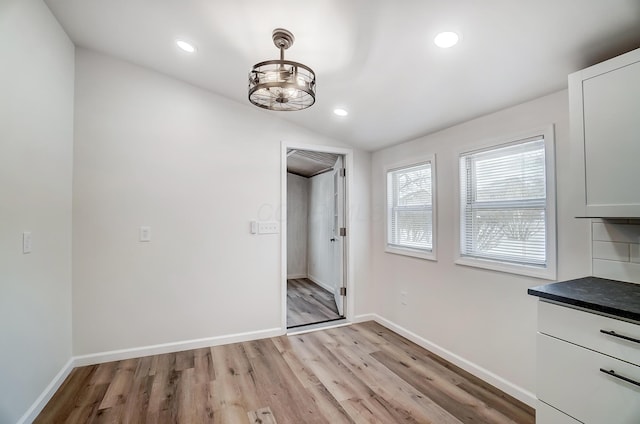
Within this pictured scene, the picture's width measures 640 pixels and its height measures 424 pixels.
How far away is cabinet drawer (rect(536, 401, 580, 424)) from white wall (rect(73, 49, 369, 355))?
7.72 feet

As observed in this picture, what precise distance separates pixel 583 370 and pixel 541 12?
1.65m

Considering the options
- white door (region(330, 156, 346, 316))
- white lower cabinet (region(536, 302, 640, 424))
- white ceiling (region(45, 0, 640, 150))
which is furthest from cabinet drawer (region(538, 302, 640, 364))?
white door (region(330, 156, 346, 316))

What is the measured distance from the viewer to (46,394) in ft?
6.60

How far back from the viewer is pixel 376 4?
1.53 m

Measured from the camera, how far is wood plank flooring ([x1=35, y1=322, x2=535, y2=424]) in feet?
6.20

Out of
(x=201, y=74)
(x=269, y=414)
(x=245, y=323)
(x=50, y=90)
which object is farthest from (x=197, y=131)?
(x=269, y=414)

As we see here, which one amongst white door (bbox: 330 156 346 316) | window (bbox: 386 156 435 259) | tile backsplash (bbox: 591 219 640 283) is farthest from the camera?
white door (bbox: 330 156 346 316)

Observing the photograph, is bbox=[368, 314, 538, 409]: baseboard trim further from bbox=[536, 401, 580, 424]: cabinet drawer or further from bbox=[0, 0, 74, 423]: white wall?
bbox=[0, 0, 74, 423]: white wall

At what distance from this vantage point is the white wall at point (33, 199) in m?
1.62

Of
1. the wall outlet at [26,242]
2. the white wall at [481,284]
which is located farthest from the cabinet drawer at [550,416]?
the wall outlet at [26,242]

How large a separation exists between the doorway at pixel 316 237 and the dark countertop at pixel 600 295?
2325mm

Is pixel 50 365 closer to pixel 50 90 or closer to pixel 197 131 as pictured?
pixel 50 90

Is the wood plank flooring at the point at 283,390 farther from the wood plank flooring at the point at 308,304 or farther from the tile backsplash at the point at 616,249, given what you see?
the tile backsplash at the point at 616,249

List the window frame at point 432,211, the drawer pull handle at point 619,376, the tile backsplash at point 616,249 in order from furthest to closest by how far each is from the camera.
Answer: the window frame at point 432,211 → the tile backsplash at point 616,249 → the drawer pull handle at point 619,376
